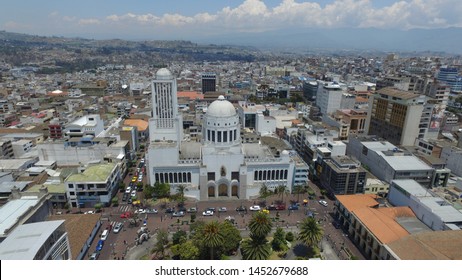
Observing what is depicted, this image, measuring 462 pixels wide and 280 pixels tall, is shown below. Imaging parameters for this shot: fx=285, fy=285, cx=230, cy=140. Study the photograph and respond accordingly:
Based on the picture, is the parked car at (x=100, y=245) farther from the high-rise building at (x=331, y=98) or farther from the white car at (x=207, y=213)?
the high-rise building at (x=331, y=98)

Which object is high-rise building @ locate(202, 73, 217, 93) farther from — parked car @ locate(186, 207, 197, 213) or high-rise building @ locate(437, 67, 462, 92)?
high-rise building @ locate(437, 67, 462, 92)

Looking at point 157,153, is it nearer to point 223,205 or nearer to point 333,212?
point 223,205

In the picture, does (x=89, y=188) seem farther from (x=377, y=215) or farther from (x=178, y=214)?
(x=377, y=215)

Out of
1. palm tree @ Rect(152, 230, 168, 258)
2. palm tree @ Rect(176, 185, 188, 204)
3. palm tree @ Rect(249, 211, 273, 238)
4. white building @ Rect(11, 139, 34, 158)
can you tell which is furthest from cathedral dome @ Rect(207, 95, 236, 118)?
white building @ Rect(11, 139, 34, 158)

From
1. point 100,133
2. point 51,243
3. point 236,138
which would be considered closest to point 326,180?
point 236,138

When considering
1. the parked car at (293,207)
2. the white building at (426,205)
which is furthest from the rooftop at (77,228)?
the white building at (426,205)

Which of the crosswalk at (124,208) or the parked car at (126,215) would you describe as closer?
the parked car at (126,215)
